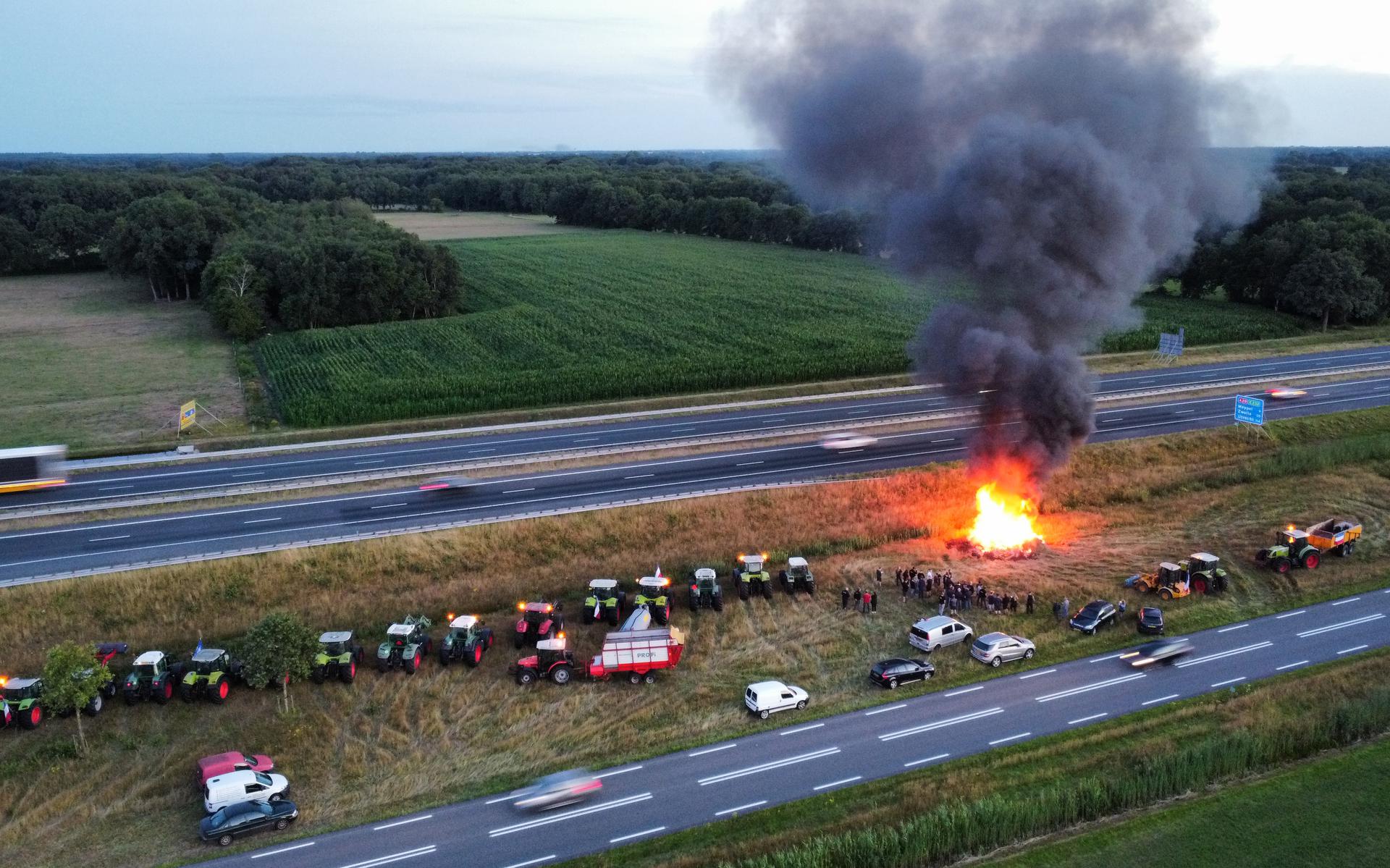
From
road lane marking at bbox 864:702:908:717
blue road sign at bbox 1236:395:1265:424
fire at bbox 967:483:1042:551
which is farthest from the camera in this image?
blue road sign at bbox 1236:395:1265:424

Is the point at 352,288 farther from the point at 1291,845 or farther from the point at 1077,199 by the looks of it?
the point at 1291,845

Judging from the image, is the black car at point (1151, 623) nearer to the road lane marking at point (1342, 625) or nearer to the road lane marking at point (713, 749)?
the road lane marking at point (1342, 625)

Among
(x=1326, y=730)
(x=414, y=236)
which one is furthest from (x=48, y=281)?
(x=1326, y=730)

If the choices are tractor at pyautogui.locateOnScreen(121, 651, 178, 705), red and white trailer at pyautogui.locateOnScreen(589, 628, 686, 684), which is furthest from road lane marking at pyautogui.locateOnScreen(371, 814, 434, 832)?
tractor at pyautogui.locateOnScreen(121, 651, 178, 705)

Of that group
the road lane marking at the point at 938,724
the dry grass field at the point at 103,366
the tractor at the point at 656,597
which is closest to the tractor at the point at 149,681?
the tractor at the point at 656,597

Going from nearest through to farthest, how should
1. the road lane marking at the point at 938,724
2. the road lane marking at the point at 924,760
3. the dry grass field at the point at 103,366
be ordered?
the road lane marking at the point at 924,760
the road lane marking at the point at 938,724
the dry grass field at the point at 103,366

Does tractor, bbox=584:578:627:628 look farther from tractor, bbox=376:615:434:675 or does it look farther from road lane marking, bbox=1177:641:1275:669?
road lane marking, bbox=1177:641:1275:669
